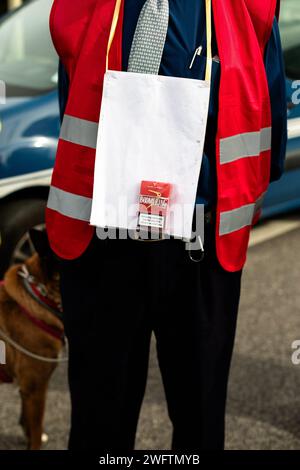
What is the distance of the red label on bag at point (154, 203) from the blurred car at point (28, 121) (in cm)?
229

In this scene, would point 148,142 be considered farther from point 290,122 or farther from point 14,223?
point 290,122

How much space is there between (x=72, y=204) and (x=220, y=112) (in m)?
0.48

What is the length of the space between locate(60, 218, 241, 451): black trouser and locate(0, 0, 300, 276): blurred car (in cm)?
206

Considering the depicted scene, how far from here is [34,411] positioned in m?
3.15

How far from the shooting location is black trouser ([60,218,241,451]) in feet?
7.27

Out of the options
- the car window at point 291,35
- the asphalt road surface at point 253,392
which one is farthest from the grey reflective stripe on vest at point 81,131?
the car window at point 291,35

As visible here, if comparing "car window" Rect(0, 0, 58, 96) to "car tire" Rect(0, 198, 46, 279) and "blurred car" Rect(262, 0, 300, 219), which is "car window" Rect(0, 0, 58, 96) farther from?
"blurred car" Rect(262, 0, 300, 219)

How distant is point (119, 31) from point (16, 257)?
2573 millimetres

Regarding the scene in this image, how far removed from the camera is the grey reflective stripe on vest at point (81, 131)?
214 cm

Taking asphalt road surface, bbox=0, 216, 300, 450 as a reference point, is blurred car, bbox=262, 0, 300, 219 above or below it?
above

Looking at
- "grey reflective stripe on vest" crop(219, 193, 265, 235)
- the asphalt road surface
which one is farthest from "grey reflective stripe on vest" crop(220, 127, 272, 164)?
the asphalt road surface

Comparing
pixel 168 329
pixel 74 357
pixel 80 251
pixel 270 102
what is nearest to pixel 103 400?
pixel 74 357

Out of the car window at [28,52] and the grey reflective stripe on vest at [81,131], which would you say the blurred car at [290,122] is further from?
the grey reflective stripe on vest at [81,131]
